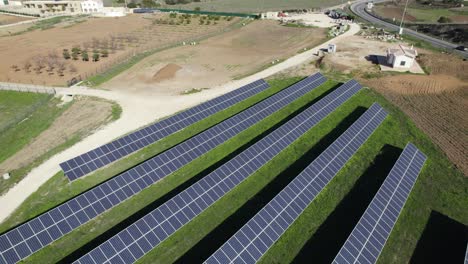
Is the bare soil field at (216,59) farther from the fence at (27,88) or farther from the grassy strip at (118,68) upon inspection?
the fence at (27,88)

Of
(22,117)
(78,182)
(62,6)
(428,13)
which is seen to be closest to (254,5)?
(428,13)

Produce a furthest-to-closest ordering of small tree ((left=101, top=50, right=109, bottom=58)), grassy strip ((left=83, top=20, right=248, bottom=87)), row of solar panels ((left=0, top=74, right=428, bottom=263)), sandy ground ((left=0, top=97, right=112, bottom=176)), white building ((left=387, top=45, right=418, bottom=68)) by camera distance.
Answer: small tree ((left=101, top=50, right=109, bottom=58))
white building ((left=387, top=45, right=418, bottom=68))
grassy strip ((left=83, top=20, right=248, bottom=87))
sandy ground ((left=0, top=97, right=112, bottom=176))
row of solar panels ((left=0, top=74, right=428, bottom=263))

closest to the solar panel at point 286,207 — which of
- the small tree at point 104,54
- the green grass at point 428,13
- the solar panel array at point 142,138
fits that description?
the solar panel array at point 142,138

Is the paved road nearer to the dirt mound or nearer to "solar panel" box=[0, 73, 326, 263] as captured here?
"solar panel" box=[0, 73, 326, 263]

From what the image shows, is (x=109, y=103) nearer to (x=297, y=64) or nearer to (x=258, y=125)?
(x=258, y=125)

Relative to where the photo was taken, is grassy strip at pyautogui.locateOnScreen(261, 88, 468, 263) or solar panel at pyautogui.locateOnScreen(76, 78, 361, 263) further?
grassy strip at pyautogui.locateOnScreen(261, 88, 468, 263)

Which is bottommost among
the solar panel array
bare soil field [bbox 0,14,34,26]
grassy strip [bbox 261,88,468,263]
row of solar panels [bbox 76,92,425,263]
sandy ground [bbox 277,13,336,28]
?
grassy strip [bbox 261,88,468,263]

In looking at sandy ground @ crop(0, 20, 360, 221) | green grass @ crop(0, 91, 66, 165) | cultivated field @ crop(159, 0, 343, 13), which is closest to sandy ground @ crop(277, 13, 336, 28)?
cultivated field @ crop(159, 0, 343, 13)
